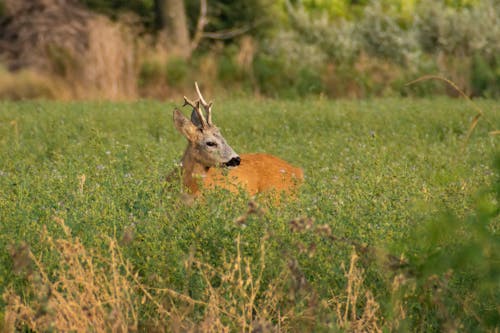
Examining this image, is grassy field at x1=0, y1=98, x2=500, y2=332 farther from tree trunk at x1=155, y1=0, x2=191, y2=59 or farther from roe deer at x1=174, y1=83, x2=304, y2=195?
tree trunk at x1=155, y1=0, x2=191, y2=59

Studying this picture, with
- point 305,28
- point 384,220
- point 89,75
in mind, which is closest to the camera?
point 384,220

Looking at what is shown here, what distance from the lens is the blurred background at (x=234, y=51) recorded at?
1800cm

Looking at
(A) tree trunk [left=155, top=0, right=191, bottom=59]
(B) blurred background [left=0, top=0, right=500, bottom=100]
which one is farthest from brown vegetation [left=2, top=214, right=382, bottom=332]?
(A) tree trunk [left=155, top=0, right=191, bottom=59]

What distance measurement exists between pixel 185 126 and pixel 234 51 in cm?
1424

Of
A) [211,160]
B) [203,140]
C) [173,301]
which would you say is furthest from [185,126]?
[173,301]

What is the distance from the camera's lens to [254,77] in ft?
62.6

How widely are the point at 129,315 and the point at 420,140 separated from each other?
6720 millimetres

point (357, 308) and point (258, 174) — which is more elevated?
point (357, 308)

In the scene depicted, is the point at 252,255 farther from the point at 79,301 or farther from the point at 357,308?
the point at 79,301

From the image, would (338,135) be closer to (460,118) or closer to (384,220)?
(460,118)

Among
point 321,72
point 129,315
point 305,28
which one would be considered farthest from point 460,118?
point 305,28

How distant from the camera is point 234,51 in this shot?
22453 mm

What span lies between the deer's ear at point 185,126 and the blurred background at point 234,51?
6065 mm

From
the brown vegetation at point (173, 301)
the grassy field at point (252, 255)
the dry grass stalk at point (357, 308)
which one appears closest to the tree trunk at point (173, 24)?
the grassy field at point (252, 255)
